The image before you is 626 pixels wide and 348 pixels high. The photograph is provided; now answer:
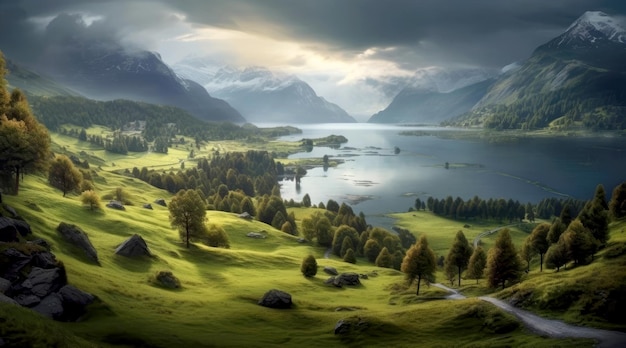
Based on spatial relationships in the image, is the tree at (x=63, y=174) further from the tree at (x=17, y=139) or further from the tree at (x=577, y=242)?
the tree at (x=577, y=242)

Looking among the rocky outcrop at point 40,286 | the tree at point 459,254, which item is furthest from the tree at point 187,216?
the tree at point 459,254

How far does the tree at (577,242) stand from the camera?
312 ft

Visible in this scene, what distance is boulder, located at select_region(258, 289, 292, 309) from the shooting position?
70312mm

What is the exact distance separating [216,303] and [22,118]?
71063mm

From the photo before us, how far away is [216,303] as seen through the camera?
67000 mm

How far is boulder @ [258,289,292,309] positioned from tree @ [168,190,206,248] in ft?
135

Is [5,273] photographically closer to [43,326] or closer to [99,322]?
[99,322]

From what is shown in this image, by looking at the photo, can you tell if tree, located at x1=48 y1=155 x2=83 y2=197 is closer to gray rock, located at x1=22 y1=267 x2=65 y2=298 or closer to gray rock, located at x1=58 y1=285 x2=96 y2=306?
gray rock, located at x1=22 y1=267 x2=65 y2=298

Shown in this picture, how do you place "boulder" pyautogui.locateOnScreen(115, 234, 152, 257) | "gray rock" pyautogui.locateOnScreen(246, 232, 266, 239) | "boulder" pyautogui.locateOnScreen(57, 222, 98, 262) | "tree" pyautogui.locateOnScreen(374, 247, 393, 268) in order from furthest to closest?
"gray rock" pyautogui.locateOnScreen(246, 232, 266, 239) → "tree" pyautogui.locateOnScreen(374, 247, 393, 268) → "boulder" pyautogui.locateOnScreen(115, 234, 152, 257) → "boulder" pyautogui.locateOnScreen(57, 222, 98, 262)

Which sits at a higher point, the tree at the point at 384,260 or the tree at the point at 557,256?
the tree at the point at 557,256

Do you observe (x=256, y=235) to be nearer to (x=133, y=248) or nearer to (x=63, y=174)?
(x=63, y=174)

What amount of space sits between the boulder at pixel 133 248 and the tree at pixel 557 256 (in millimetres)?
87100

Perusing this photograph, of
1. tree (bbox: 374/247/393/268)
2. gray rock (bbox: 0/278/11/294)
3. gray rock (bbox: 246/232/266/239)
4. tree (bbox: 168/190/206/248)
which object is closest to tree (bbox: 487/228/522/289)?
tree (bbox: 374/247/393/268)

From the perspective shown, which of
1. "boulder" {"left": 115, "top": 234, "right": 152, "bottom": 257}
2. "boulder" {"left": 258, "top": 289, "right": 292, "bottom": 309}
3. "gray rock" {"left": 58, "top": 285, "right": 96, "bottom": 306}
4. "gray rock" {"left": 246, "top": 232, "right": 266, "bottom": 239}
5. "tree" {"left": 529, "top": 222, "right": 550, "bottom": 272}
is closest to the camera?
"gray rock" {"left": 58, "top": 285, "right": 96, "bottom": 306}
